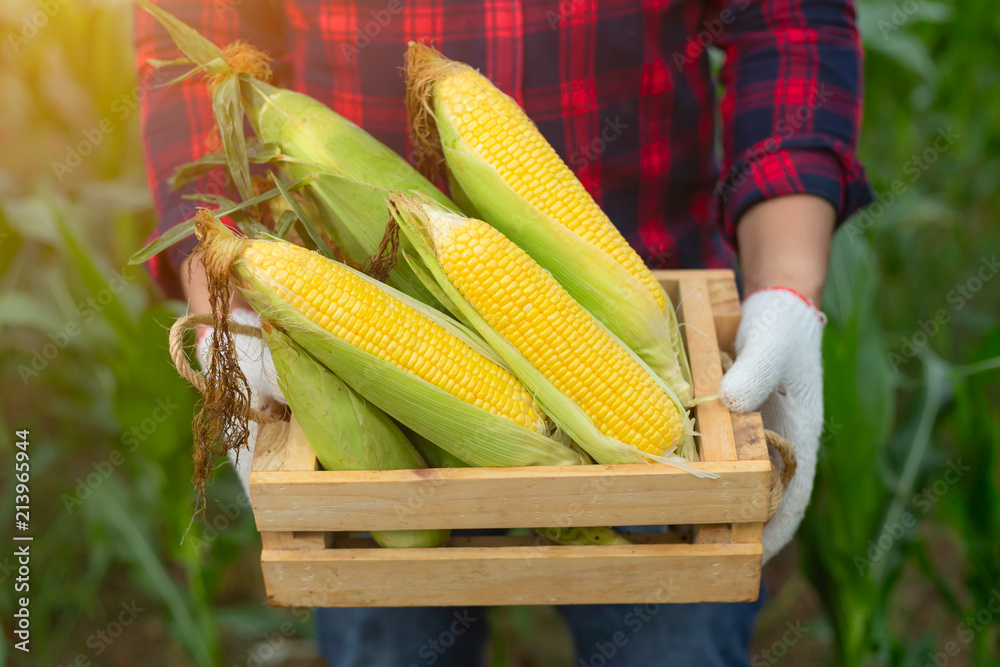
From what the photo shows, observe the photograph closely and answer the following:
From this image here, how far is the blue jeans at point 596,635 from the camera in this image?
1.50 m

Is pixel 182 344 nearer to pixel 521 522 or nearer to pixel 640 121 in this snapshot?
pixel 521 522

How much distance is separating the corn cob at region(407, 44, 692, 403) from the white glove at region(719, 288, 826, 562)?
99mm

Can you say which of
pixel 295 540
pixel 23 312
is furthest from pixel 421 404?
pixel 23 312

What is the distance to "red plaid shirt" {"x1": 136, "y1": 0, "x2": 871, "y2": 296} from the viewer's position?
1.48 m

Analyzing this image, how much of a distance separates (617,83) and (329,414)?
84 cm

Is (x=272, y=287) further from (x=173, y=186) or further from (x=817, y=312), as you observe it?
(x=817, y=312)

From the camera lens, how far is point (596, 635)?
161 cm

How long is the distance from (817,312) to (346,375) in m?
0.79

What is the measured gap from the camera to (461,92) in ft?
3.98

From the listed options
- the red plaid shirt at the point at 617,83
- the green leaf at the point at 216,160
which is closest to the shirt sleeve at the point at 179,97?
the red plaid shirt at the point at 617,83

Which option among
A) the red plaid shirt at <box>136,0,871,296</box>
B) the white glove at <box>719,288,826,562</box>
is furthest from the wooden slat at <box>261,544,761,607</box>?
the red plaid shirt at <box>136,0,871,296</box>

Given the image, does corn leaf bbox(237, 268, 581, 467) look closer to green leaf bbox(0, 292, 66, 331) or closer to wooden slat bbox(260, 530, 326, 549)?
wooden slat bbox(260, 530, 326, 549)

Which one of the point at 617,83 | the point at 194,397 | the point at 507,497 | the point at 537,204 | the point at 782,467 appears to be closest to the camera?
the point at 507,497

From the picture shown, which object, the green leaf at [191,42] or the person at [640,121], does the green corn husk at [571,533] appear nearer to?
the person at [640,121]
